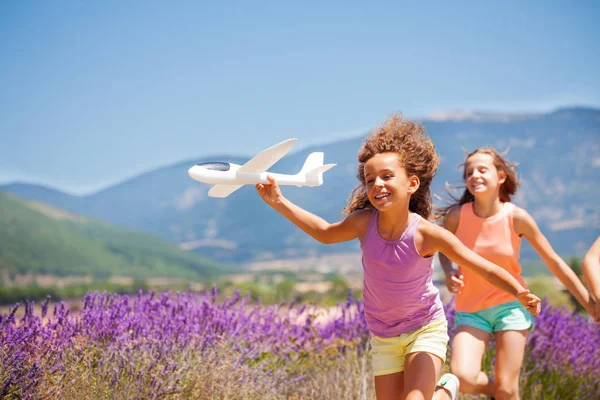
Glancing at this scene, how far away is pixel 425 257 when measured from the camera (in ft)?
10.7

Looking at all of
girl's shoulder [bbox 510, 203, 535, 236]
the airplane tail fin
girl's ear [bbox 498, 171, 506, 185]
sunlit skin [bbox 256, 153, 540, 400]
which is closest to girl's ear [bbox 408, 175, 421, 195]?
sunlit skin [bbox 256, 153, 540, 400]

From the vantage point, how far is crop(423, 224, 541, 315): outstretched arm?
123 inches

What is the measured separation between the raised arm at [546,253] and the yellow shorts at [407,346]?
137 centimetres

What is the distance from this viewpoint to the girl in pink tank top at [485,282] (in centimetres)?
401

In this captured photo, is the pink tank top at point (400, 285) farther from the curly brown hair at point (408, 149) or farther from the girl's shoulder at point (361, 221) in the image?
the curly brown hair at point (408, 149)

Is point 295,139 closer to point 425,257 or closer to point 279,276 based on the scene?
point 425,257

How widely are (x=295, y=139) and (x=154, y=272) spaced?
159673mm

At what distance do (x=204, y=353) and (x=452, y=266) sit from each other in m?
1.70

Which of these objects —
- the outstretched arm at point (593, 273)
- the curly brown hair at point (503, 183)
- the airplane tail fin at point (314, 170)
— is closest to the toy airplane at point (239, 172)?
the airplane tail fin at point (314, 170)

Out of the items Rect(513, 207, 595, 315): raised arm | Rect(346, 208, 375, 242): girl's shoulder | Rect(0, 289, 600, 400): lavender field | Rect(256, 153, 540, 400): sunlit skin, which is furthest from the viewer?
Rect(513, 207, 595, 315): raised arm

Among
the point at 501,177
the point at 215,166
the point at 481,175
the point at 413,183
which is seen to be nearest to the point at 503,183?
the point at 501,177

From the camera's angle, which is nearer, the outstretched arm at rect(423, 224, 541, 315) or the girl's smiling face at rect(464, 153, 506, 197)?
the outstretched arm at rect(423, 224, 541, 315)

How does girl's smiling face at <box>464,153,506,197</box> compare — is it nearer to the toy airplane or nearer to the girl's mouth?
the girl's mouth

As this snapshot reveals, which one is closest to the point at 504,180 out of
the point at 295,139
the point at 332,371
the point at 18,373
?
the point at 332,371
